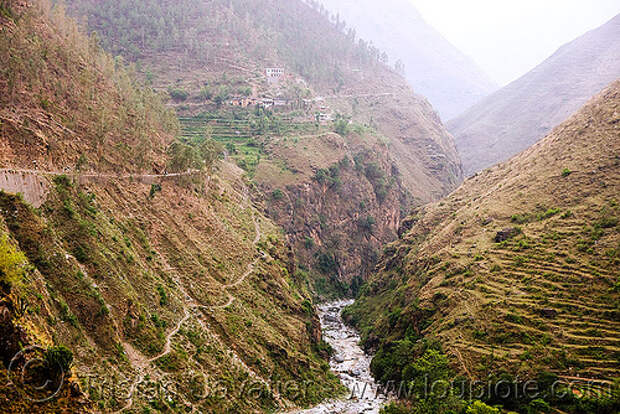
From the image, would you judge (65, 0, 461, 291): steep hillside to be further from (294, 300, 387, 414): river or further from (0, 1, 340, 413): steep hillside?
(0, 1, 340, 413): steep hillside

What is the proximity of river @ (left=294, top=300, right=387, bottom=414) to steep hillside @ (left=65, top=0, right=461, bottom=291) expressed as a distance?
19.1 m

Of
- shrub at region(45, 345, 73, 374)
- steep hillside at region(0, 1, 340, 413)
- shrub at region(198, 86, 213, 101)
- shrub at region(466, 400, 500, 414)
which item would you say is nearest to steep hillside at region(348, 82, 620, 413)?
shrub at region(466, 400, 500, 414)

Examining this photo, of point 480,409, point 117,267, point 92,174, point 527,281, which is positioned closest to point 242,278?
point 117,267

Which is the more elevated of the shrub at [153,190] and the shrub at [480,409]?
the shrub at [153,190]

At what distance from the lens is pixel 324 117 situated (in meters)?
150

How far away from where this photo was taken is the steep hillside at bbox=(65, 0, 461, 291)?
113m

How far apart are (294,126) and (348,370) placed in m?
80.5

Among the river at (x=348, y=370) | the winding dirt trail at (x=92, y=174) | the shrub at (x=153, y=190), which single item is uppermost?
the winding dirt trail at (x=92, y=174)

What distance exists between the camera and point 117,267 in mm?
41406

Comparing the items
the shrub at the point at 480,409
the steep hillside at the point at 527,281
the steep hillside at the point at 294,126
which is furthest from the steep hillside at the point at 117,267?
the steep hillside at the point at 294,126

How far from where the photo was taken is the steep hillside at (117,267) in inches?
1156

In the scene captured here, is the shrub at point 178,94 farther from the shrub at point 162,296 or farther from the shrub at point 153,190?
the shrub at point 162,296

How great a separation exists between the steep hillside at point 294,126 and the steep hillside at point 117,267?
37.5 meters

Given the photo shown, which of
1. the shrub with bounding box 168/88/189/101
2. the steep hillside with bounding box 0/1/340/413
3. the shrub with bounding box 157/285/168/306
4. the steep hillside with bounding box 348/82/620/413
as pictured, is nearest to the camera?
the steep hillside with bounding box 0/1/340/413
